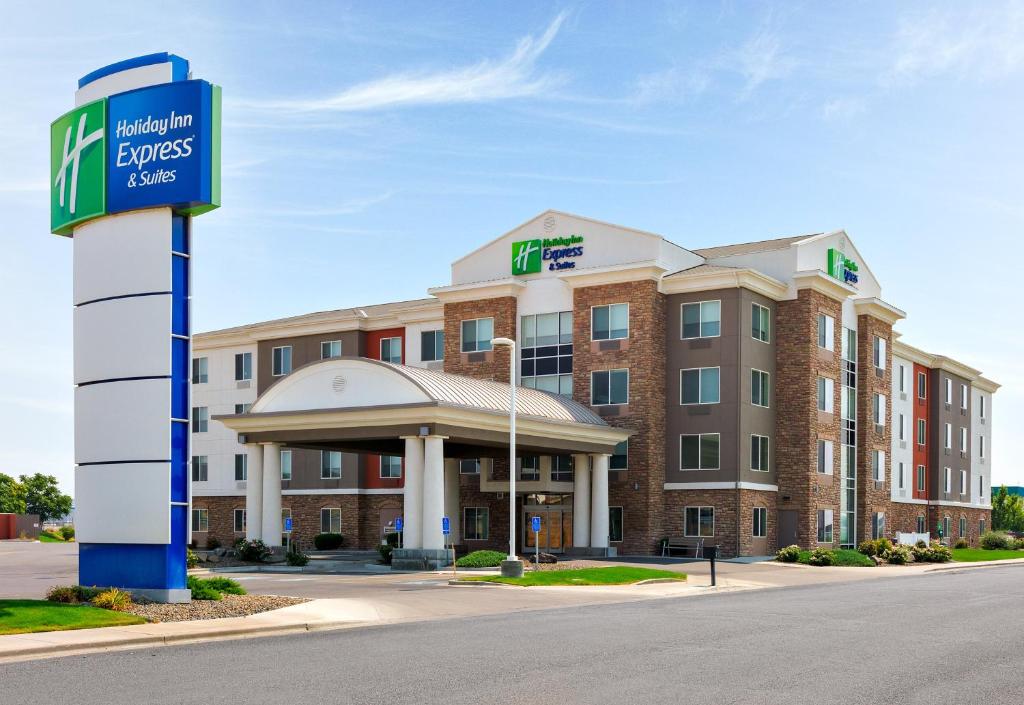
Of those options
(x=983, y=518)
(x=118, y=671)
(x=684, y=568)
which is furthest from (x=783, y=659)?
(x=983, y=518)

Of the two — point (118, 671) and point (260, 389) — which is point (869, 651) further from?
point (260, 389)

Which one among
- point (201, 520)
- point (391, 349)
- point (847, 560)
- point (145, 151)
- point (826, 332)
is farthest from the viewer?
point (201, 520)

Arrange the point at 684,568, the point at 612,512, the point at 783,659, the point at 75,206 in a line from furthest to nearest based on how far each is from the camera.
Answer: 1. the point at 612,512
2. the point at 684,568
3. the point at 75,206
4. the point at 783,659

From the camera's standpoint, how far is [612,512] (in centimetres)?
5188

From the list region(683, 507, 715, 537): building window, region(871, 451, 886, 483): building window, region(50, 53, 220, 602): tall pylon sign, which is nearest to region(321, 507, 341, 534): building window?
region(683, 507, 715, 537): building window

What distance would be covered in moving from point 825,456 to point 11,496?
106654 mm

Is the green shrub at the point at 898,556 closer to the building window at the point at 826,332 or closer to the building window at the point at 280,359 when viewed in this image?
the building window at the point at 826,332

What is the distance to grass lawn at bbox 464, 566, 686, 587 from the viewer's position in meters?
32.5

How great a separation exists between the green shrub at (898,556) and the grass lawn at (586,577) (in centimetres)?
1809

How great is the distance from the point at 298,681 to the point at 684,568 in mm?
29718

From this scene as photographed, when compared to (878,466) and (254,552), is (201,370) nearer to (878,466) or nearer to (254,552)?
(254,552)

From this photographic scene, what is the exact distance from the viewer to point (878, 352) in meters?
61.8

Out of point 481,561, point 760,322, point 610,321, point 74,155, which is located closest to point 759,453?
point 760,322

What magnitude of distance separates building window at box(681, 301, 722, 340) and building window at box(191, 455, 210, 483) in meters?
31.7
